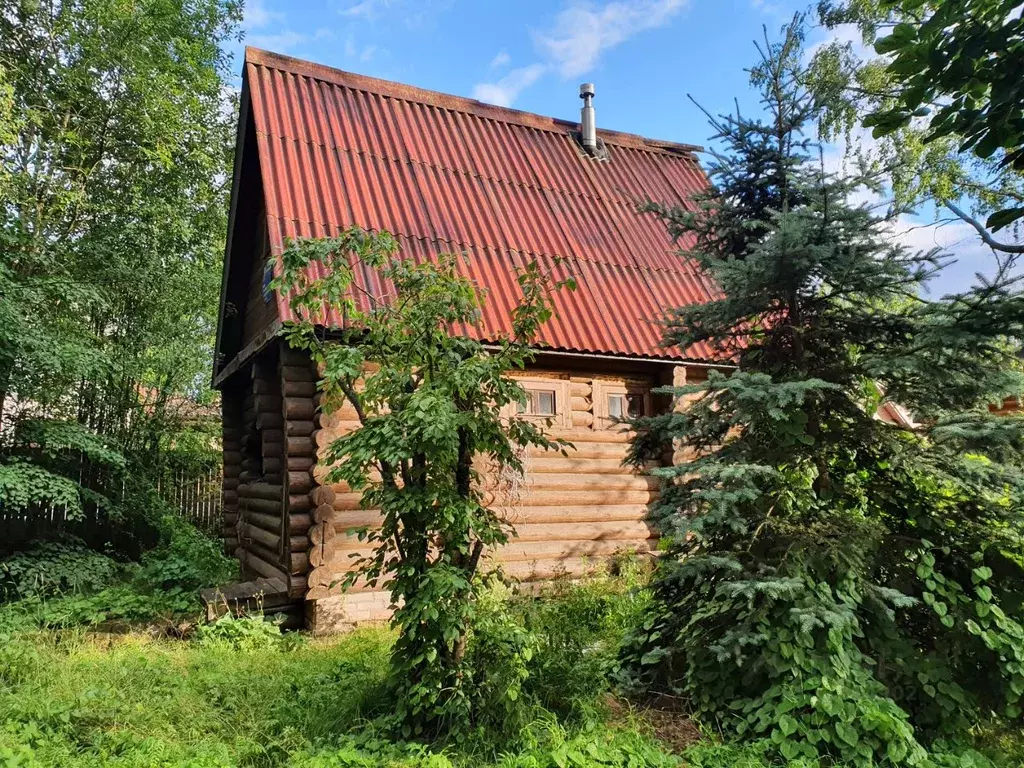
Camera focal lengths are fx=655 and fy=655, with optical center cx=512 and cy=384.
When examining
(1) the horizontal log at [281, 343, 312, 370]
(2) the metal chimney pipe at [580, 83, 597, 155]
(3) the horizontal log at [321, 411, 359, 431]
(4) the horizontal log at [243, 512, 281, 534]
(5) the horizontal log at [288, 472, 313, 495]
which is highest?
(2) the metal chimney pipe at [580, 83, 597, 155]

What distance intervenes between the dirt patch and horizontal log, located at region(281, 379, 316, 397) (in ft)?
14.9

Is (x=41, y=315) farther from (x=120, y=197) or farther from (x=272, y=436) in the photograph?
(x=272, y=436)

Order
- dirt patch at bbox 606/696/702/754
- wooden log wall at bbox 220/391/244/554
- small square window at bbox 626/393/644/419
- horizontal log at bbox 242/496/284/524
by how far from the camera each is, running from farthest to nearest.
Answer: wooden log wall at bbox 220/391/244/554 → small square window at bbox 626/393/644/419 → horizontal log at bbox 242/496/284/524 → dirt patch at bbox 606/696/702/754

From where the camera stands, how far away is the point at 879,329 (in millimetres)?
4574

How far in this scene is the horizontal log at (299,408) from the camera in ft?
23.4

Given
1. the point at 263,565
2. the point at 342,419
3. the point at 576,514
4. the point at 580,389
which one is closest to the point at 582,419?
the point at 580,389

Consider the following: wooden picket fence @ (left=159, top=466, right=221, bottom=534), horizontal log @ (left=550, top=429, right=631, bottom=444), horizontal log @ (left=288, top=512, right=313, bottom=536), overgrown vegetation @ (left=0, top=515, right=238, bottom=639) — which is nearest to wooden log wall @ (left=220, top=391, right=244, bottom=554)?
overgrown vegetation @ (left=0, top=515, right=238, bottom=639)

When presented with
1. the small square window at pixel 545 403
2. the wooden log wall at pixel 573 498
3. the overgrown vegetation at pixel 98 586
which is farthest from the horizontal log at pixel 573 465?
the overgrown vegetation at pixel 98 586

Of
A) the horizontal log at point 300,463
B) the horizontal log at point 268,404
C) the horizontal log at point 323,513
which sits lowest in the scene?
the horizontal log at point 323,513

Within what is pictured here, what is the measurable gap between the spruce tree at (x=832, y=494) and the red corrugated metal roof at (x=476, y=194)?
305 centimetres

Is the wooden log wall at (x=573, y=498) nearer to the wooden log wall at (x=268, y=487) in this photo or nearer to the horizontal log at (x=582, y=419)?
the horizontal log at (x=582, y=419)

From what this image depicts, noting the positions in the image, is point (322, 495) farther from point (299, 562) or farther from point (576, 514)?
point (576, 514)

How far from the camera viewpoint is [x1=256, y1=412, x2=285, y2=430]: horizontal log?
28.2 feet

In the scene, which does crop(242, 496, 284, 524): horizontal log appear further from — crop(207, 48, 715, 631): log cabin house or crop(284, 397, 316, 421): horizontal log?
crop(284, 397, 316, 421): horizontal log
